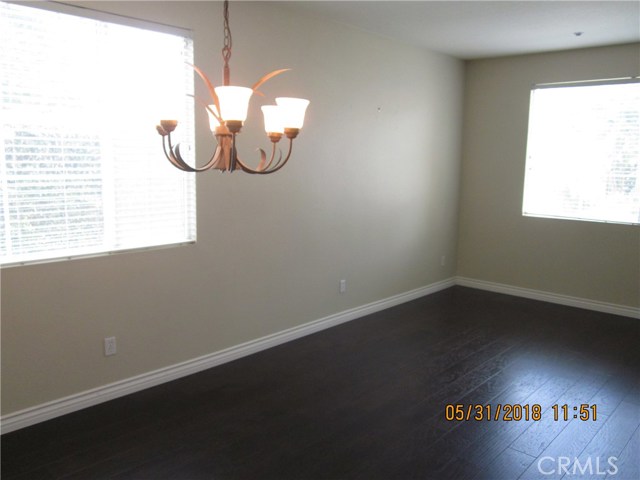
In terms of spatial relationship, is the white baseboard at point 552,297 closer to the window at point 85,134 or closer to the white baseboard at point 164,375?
the white baseboard at point 164,375

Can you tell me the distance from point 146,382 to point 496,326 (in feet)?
9.83

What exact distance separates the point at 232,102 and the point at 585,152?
14.2ft

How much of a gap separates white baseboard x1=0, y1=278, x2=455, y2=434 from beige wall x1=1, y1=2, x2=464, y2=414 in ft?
0.15

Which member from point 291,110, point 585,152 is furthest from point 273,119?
point 585,152

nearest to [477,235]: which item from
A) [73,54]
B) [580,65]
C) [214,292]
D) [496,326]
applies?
[496,326]

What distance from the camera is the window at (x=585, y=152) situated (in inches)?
188

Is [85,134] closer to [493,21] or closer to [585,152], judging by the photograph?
[493,21]

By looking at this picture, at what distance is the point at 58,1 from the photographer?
2609mm

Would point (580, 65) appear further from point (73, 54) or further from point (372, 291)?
point (73, 54)

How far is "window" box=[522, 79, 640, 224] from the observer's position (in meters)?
4.77

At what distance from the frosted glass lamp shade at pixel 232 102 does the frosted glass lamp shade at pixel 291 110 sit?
0.20 metres

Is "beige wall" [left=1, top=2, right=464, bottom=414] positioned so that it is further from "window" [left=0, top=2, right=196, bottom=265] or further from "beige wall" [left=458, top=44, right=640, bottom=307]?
"beige wall" [left=458, top=44, right=640, bottom=307]

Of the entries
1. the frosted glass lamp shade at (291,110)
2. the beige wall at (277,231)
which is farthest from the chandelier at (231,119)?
the beige wall at (277,231)

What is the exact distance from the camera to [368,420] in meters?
2.89
